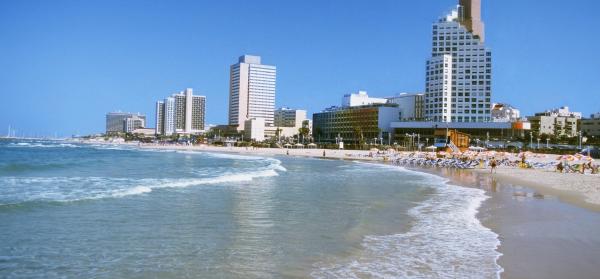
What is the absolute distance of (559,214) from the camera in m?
15.5

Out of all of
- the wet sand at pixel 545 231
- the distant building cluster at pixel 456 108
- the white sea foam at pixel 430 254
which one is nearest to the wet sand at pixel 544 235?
the wet sand at pixel 545 231

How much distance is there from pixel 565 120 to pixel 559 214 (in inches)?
5037

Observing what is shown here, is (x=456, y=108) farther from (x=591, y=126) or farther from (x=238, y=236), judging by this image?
(x=238, y=236)

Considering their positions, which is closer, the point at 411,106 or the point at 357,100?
the point at 411,106

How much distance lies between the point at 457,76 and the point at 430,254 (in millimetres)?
120286

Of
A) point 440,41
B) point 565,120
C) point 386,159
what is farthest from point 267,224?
point 565,120

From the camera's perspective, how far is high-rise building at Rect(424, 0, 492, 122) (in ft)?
397

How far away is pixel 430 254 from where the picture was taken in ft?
32.6

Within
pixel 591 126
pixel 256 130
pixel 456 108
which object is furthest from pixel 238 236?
pixel 256 130

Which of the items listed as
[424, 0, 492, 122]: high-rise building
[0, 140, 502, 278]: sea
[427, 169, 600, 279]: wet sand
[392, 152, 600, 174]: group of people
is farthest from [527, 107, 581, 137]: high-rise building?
[0, 140, 502, 278]: sea

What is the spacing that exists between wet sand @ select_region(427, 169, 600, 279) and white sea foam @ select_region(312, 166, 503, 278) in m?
0.36

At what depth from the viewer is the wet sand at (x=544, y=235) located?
28.8 ft

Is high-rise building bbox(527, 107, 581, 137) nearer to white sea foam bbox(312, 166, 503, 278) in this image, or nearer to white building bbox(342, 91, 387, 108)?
white building bbox(342, 91, 387, 108)

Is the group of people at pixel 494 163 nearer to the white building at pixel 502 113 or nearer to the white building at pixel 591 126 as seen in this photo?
the white building at pixel 502 113
